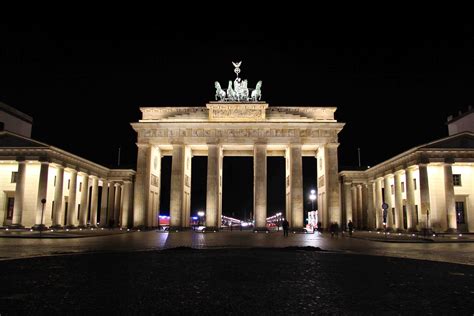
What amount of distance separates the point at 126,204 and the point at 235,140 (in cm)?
1987

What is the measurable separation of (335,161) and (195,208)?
2659 inches

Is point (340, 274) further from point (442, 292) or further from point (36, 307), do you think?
point (36, 307)

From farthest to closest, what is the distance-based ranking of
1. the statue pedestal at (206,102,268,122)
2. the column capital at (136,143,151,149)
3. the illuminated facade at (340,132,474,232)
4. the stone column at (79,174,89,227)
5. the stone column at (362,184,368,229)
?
the stone column at (362,184,368,229), the stone column at (79,174,89,227), the column capital at (136,143,151,149), the statue pedestal at (206,102,268,122), the illuminated facade at (340,132,474,232)

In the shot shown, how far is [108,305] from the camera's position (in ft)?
23.0

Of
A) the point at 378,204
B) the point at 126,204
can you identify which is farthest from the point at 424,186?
the point at 126,204

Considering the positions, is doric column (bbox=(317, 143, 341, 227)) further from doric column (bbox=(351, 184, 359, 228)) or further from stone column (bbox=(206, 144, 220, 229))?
doric column (bbox=(351, 184, 359, 228))

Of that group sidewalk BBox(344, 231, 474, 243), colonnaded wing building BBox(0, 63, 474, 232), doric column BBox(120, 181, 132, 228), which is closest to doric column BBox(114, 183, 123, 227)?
doric column BBox(120, 181, 132, 228)

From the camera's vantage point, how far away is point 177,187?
52875 millimetres

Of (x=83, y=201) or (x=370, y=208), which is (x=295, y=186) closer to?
(x=370, y=208)

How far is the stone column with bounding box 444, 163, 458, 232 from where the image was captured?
41406 millimetres

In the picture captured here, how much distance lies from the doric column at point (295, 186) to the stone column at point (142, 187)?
753 inches

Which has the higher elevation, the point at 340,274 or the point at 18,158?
the point at 18,158

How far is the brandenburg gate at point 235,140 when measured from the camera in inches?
2052

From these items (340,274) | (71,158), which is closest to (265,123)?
(71,158)
